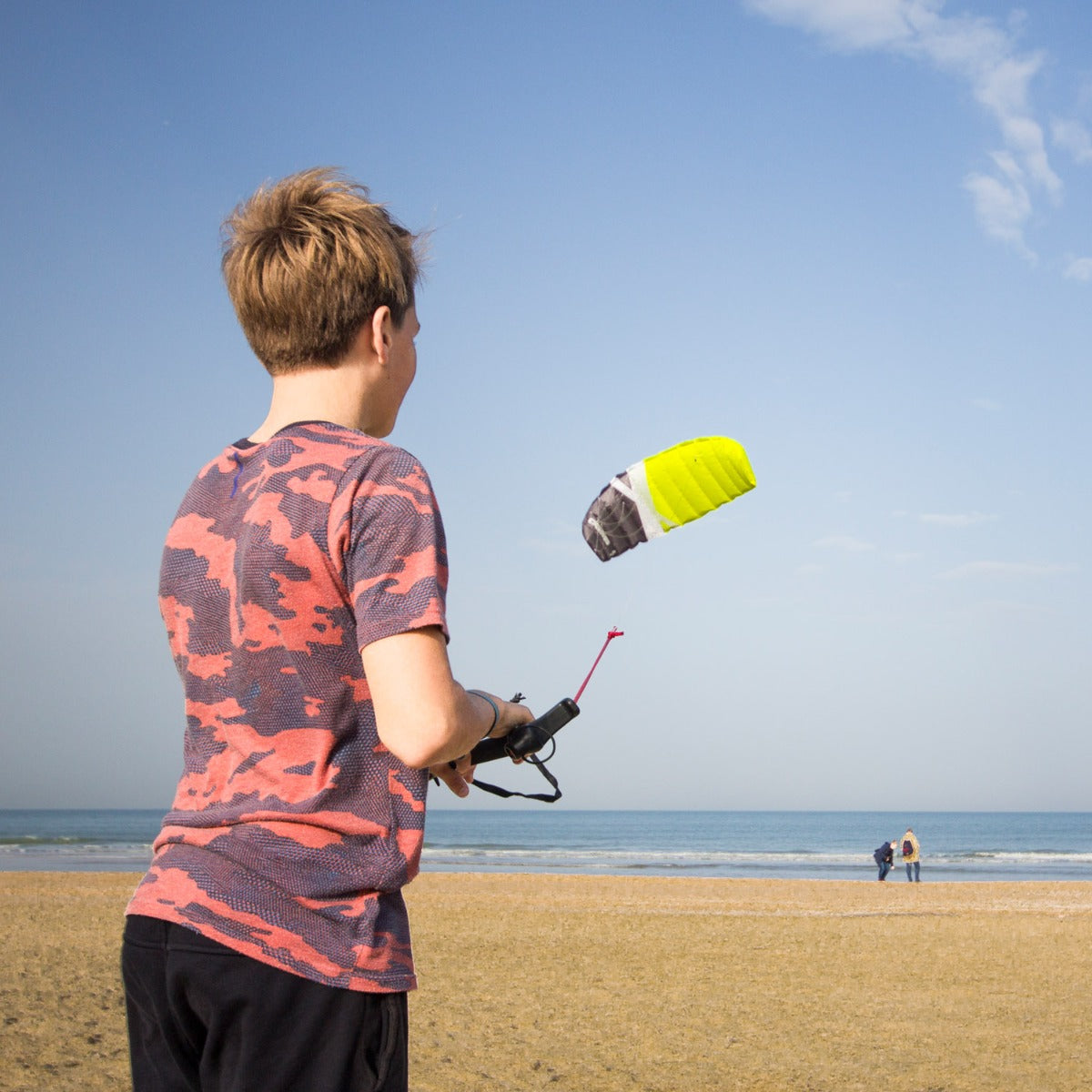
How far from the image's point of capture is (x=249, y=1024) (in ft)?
4.32

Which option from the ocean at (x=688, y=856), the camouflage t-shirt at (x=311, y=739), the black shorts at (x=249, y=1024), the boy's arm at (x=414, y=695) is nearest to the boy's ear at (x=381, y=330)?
the camouflage t-shirt at (x=311, y=739)

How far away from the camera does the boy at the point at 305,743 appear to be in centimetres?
132

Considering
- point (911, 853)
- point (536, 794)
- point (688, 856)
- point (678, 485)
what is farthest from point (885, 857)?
point (536, 794)

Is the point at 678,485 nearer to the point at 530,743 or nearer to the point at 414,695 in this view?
the point at 530,743

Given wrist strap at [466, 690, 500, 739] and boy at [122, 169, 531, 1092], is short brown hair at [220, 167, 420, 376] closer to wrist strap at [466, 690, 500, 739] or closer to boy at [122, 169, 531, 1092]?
boy at [122, 169, 531, 1092]

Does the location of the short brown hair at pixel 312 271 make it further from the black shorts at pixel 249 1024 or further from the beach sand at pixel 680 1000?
the beach sand at pixel 680 1000

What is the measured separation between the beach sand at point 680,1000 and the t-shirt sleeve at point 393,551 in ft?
18.5

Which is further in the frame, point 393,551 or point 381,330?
point 381,330

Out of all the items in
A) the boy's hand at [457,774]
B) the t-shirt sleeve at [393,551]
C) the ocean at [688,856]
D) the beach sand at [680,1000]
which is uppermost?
the t-shirt sleeve at [393,551]

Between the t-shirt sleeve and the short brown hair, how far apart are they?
0.78 feet

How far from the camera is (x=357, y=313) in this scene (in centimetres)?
154

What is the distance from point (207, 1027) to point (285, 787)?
0.31 meters

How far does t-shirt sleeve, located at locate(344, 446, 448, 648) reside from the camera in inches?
52.1

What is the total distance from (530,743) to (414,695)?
0.60 meters
